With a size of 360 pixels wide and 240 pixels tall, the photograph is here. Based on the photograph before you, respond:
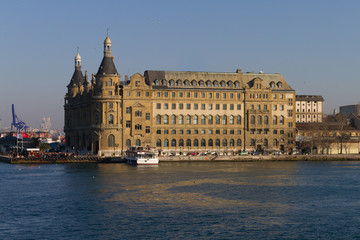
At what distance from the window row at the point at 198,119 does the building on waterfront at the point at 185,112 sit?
17cm

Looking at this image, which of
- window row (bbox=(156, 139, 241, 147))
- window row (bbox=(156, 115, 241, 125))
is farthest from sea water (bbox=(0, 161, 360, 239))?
window row (bbox=(156, 115, 241, 125))

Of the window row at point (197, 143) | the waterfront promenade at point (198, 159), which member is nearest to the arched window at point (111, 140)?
the waterfront promenade at point (198, 159)

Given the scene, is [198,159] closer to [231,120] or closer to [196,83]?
[231,120]

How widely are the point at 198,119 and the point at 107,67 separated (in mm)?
29781

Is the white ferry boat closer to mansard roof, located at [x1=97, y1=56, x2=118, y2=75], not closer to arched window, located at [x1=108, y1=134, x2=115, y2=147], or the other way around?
arched window, located at [x1=108, y1=134, x2=115, y2=147]

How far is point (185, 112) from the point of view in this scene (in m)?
160

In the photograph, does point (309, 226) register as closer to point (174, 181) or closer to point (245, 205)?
point (245, 205)

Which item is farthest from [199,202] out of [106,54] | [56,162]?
[106,54]

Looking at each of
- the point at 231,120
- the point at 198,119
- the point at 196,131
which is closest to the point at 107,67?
the point at 198,119

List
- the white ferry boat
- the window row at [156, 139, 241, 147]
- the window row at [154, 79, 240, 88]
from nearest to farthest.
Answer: the white ferry boat → the window row at [156, 139, 241, 147] → the window row at [154, 79, 240, 88]

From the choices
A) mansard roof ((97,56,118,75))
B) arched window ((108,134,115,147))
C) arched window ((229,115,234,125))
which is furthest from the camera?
arched window ((229,115,234,125))

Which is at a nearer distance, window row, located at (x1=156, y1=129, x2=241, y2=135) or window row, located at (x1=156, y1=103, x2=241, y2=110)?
window row, located at (x1=156, y1=103, x2=241, y2=110)

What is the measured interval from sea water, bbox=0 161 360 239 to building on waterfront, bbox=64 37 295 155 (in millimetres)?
53746

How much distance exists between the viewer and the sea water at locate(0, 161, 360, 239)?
52.9 meters
